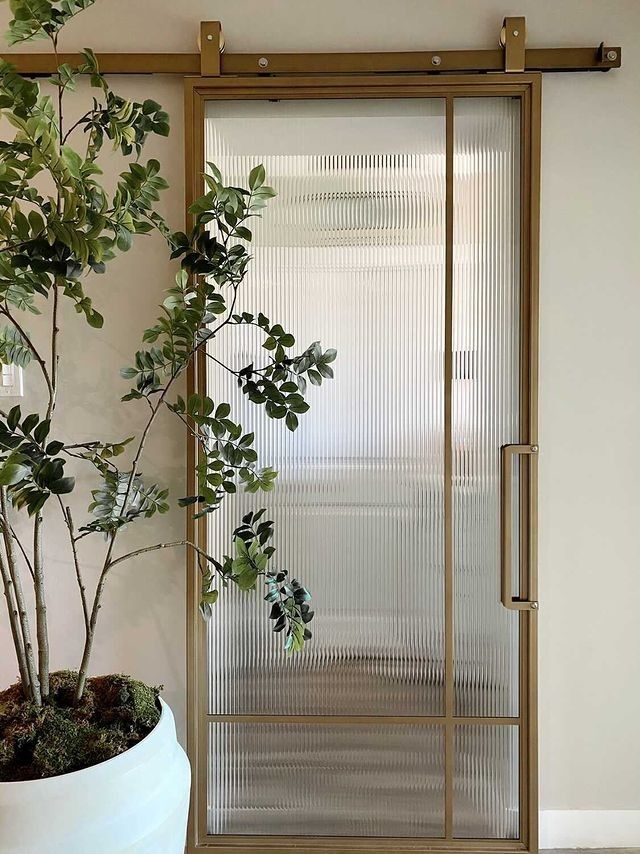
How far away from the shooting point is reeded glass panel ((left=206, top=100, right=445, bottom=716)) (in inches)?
68.4

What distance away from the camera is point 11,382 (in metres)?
1.78

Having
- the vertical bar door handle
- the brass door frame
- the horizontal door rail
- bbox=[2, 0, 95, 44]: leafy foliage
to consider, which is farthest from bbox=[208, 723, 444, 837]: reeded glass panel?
the horizontal door rail

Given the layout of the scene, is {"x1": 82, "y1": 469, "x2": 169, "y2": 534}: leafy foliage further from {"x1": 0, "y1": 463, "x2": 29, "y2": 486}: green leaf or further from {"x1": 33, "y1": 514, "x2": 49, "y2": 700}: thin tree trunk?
{"x1": 0, "y1": 463, "x2": 29, "y2": 486}: green leaf

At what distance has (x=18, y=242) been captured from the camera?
43.8 inches

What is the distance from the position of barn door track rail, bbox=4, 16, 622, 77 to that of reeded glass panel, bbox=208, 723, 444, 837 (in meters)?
1.84

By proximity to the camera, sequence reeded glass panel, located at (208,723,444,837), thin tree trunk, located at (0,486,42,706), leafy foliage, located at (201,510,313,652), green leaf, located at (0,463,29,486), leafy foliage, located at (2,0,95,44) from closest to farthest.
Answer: green leaf, located at (0,463,29,486) → leafy foliage, located at (2,0,95,44) → thin tree trunk, located at (0,486,42,706) → leafy foliage, located at (201,510,313,652) → reeded glass panel, located at (208,723,444,837)

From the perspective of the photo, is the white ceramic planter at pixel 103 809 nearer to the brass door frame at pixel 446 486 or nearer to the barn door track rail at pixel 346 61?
the brass door frame at pixel 446 486

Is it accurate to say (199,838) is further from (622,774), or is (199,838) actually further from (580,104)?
(580,104)

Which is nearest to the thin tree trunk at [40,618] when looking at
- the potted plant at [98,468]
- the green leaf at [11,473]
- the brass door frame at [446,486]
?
the potted plant at [98,468]

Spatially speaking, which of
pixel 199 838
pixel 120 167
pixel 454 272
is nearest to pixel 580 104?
pixel 454 272

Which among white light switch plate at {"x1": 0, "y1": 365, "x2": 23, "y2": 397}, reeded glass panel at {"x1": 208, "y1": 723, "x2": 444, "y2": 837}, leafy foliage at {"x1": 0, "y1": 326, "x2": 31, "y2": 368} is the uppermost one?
leafy foliage at {"x1": 0, "y1": 326, "x2": 31, "y2": 368}

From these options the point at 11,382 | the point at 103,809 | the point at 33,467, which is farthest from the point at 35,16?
the point at 103,809

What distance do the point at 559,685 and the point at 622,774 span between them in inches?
12.6

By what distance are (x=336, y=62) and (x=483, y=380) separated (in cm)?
96
